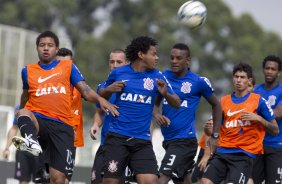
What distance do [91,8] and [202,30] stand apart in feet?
25.4

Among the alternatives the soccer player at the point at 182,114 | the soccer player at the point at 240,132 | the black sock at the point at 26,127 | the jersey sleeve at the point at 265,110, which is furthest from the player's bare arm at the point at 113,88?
the jersey sleeve at the point at 265,110

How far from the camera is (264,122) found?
14.0m

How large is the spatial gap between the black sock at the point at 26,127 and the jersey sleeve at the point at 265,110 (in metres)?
3.36

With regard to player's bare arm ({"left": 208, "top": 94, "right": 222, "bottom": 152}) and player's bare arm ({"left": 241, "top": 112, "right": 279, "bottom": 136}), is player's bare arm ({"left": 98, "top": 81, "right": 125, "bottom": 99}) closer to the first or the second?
player's bare arm ({"left": 208, "top": 94, "right": 222, "bottom": 152})

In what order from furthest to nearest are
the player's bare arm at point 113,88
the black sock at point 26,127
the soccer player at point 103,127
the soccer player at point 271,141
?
the soccer player at point 271,141 → the soccer player at point 103,127 → the player's bare arm at point 113,88 → the black sock at point 26,127

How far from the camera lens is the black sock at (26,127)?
42.4ft

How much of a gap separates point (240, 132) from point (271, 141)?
1.43 m

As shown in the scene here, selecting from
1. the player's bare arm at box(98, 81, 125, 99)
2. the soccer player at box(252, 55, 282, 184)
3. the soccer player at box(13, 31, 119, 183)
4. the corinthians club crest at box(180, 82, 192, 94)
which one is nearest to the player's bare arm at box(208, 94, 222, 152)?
the corinthians club crest at box(180, 82, 192, 94)

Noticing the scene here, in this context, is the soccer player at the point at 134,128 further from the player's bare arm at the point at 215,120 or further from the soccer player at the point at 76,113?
the soccer player at the point at 76,113

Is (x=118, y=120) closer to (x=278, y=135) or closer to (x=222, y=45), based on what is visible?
(x=278, y=135)

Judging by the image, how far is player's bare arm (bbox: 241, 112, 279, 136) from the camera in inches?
547

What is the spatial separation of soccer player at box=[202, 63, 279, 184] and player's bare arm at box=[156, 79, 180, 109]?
3.78 feet

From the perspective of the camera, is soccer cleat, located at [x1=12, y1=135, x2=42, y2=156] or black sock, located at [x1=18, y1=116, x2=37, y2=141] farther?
black sock, located at [x1=18, y1=116, x2=37, y2=141]

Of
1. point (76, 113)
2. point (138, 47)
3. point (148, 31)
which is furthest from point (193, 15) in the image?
point (148, 31)
